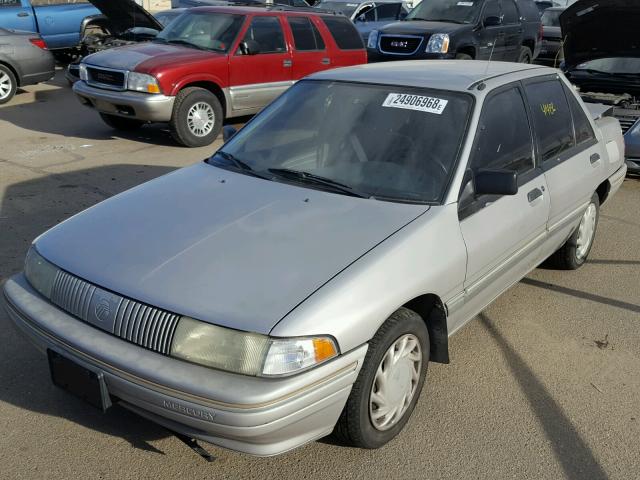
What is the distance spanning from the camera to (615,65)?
852cm

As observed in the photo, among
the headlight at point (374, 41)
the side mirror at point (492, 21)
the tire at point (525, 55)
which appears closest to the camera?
the side mirror at point (492, 21)

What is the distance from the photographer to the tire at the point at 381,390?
9.29ft

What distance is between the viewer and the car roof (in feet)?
12.9

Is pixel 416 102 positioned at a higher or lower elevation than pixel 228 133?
higher

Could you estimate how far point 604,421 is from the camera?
3.39m

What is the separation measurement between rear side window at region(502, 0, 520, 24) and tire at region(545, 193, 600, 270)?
29.5 ft

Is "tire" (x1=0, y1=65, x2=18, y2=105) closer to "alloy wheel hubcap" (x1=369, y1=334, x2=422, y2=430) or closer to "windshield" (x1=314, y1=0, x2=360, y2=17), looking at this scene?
"windshield" (x1=314, y1=0, x2=360, y2=17)

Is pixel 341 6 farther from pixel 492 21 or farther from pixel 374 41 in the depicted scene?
pixel 492 21

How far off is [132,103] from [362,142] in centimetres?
533

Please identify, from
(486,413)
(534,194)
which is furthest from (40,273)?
(534,194)

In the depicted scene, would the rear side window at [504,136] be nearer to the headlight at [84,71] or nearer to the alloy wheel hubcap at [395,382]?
the alloy wheel hubcap at [395,382]

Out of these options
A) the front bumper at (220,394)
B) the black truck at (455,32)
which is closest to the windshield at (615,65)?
the black truck at (455,32)

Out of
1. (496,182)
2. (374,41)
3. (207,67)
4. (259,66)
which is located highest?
(496,182)

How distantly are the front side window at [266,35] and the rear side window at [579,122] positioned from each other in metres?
5.45
